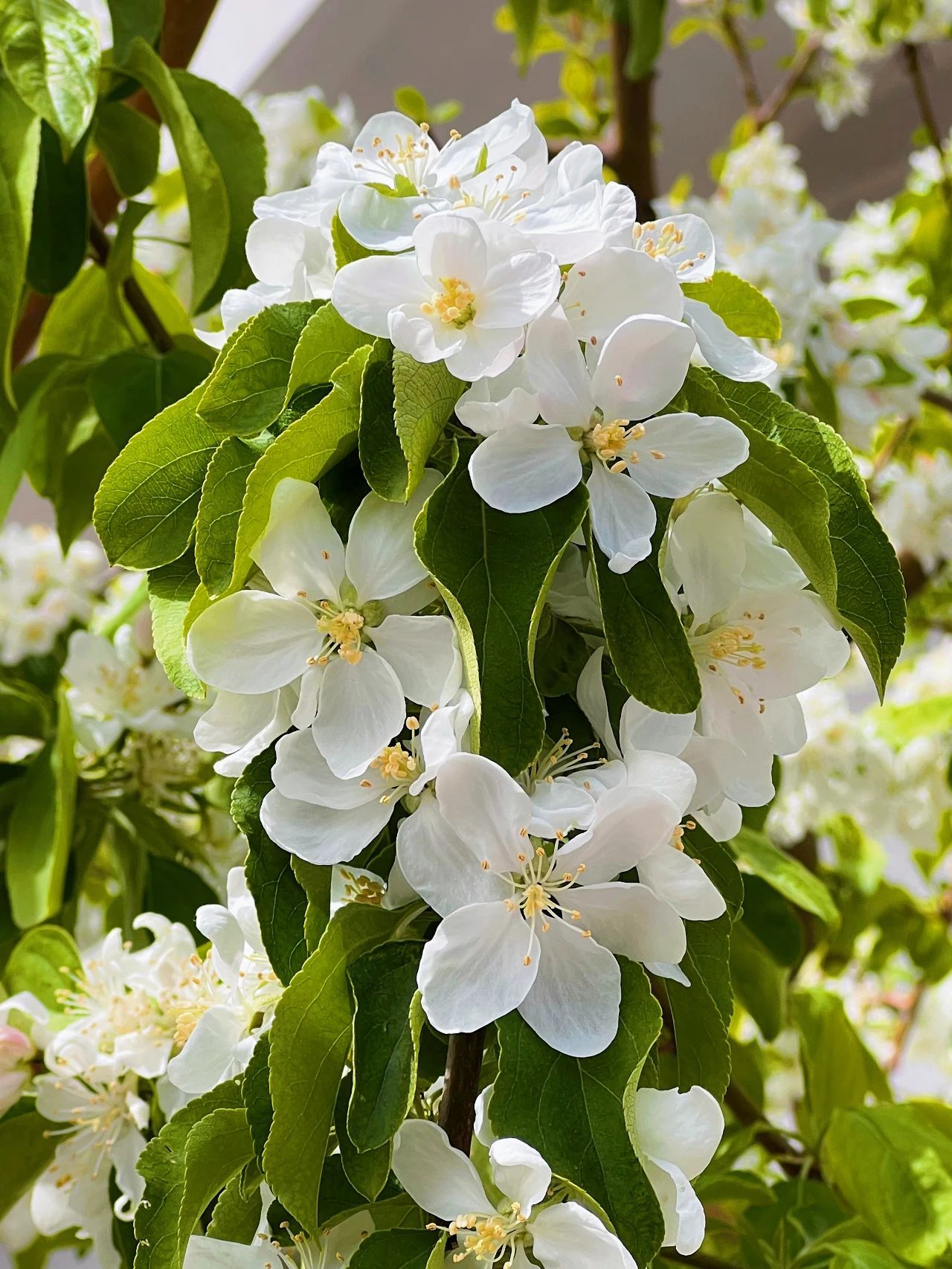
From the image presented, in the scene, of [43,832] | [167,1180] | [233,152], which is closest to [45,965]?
[43,832]

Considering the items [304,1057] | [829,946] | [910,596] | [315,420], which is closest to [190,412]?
[315,420]

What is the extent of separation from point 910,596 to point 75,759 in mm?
1091

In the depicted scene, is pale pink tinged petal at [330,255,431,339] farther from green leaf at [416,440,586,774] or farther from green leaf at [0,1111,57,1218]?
green leaf at [0,1111,57,1218]

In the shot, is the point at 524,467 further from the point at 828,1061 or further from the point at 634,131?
the point at 634,131

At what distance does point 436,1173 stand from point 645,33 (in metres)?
1.02

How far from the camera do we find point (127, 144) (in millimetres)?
689

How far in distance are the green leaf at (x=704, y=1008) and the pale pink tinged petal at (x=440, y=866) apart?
76mm

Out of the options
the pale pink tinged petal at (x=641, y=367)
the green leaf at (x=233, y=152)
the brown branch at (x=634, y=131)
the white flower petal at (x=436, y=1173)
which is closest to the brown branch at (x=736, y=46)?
the brown branch at (x=634, y=131)

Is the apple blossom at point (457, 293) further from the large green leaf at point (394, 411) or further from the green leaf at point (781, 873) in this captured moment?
the green leaf at point (781, 873)

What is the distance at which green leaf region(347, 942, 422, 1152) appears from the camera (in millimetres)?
324

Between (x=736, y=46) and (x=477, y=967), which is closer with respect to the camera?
(x=477, y=967)

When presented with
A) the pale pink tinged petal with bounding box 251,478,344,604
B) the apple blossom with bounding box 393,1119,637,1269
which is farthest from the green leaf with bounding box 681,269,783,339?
the apple blossom with bounding box 393,1119,637,1269

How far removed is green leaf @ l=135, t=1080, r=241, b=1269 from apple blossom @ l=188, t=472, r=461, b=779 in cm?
13

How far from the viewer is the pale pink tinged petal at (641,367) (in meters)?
0.33
